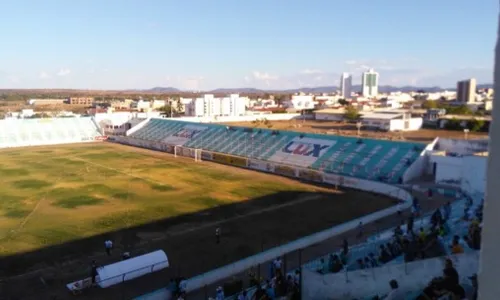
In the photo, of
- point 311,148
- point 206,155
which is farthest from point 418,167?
point 206,155

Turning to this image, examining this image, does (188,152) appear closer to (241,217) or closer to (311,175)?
(311,175)

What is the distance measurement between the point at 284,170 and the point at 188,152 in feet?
44.5

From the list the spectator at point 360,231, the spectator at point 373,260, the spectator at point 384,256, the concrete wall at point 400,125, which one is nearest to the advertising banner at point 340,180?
the spectator at point 360,231

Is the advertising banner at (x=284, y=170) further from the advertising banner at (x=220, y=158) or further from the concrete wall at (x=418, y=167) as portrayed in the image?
the concrete wall at (x=418, y=167)

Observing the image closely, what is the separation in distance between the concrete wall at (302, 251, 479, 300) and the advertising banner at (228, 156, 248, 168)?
27.8 m

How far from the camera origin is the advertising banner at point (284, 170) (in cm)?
3391

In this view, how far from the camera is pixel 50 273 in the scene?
1531 cm

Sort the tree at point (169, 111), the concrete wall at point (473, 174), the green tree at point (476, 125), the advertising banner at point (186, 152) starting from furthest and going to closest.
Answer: the tree at point (169, 111), the green tree at point (476, 125), the advertising banner at point (186, 152), the concrete wall at point (473, 174)

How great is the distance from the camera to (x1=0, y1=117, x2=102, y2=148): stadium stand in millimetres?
52531

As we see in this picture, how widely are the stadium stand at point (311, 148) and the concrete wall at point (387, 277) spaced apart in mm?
19696

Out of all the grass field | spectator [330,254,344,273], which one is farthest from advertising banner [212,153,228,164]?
spectator [330,254,344,273]

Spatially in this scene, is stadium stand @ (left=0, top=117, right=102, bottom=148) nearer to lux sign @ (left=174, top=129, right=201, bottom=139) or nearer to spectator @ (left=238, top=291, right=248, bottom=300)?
lux sign @ (left=174, top=129, right=201, bottom=139)

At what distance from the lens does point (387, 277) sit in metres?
9.52

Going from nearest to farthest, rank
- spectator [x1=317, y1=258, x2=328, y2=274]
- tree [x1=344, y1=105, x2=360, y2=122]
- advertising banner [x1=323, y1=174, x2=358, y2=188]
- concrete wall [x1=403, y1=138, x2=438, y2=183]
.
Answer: spectator [x1=317, y1=258, x2=328, y2=274], concrete wall [x1=403, y1=138, x2=438, y2=183], advertising banner [x1=323, y1=174, x2=358, y2=188], tree [x1=344, y1=105, x2=360, y2=122]
